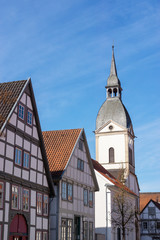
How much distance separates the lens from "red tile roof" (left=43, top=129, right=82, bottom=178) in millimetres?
31819

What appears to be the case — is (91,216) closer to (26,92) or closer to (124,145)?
(26,92)

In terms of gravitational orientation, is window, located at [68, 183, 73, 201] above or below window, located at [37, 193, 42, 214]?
above

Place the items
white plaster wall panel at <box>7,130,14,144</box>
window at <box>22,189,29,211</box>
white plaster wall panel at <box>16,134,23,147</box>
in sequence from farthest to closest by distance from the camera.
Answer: window at <box>22,189,29,211</box> → white plaster wall panel at <box>16,134,23,147</box> → white plaster wall panel at <box>7,130,14,144</box>

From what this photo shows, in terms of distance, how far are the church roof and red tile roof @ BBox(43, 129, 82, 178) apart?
3408 centimetres

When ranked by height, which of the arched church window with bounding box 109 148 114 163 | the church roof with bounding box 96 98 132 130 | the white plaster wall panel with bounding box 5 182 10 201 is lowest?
the white plaster wall panel with bounding box 5 182 10 201

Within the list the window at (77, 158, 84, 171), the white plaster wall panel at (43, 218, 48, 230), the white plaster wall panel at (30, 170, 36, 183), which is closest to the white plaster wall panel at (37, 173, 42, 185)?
the white plaster wall panel at (30, 170, 36, 183)

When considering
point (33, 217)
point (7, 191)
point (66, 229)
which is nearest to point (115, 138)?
point (66, 229)

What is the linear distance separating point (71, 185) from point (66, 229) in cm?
352

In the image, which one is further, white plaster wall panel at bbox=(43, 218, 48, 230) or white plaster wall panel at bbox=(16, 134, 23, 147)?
white plaster wall panel at bbox=(43, 218, 48, 230)

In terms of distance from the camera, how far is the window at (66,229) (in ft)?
102

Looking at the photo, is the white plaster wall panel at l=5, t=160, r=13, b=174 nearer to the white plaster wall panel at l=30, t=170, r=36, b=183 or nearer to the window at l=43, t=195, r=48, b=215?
the white plaster wall panel at l=30, t=170, r=36, b=183

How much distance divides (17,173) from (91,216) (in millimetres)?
13694

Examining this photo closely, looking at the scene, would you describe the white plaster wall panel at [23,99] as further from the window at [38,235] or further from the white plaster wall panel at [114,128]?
A: the white plaster wall panel at [114,128]

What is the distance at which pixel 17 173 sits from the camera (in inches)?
1002
